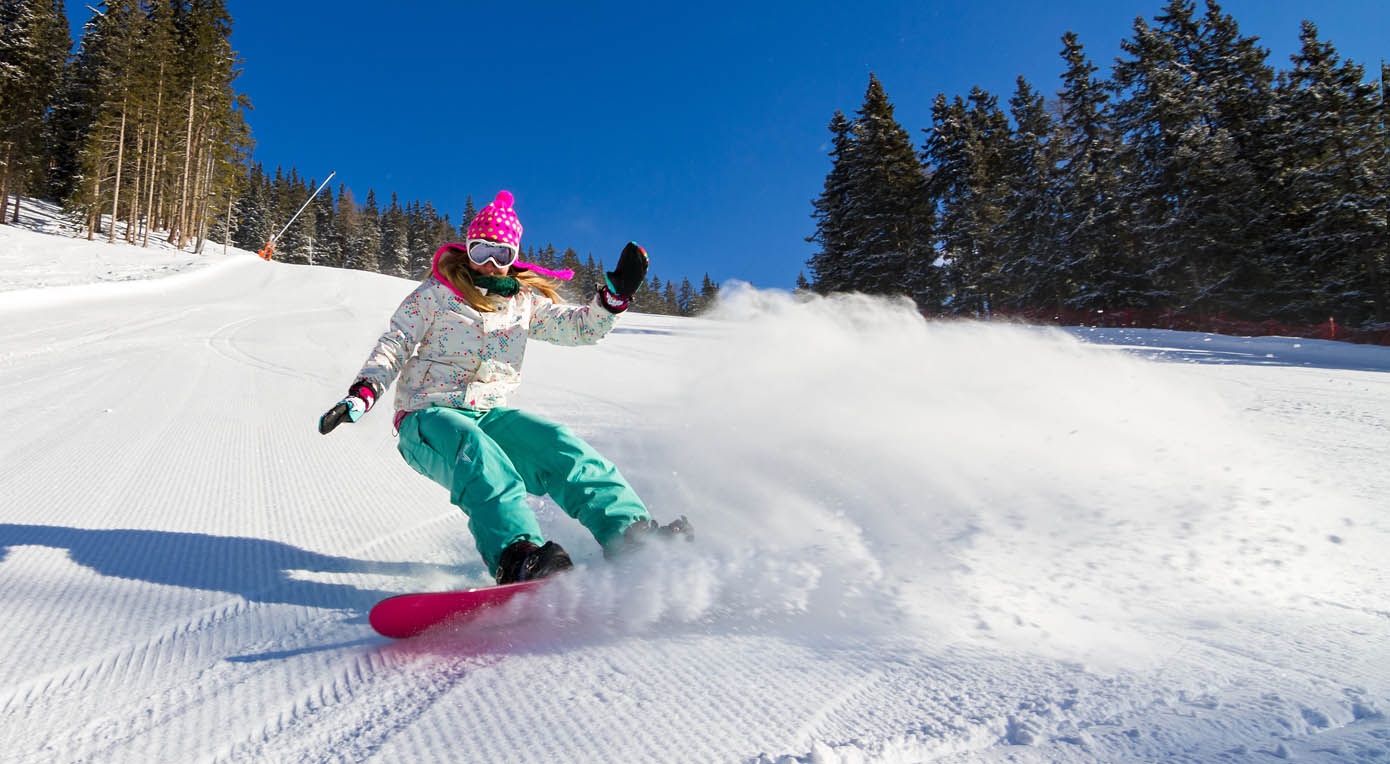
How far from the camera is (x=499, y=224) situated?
2729mm

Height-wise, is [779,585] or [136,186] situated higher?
[136,186]

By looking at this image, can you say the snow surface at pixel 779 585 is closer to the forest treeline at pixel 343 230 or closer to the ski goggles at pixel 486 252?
the ski goggles at pixel 486 252

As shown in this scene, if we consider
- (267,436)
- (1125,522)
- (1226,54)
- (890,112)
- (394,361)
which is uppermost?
(1226,54)

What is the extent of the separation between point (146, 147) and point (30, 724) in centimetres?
4725

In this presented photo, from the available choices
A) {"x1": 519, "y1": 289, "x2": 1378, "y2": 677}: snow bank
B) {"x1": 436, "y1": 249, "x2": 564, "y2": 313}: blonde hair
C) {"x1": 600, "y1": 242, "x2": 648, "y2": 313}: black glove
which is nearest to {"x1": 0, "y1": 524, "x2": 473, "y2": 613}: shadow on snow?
{"x1": 519, "y1": 289, "x2": 1378, "y2": 677}: snow bank

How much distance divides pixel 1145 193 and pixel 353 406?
29.8 metres

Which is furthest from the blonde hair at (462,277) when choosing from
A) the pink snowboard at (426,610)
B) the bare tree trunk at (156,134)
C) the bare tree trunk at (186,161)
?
the bare tree trunk at (186,161)

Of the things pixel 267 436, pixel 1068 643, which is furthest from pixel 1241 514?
pixel 267 436

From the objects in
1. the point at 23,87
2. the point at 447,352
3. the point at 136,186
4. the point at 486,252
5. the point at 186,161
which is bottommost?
the point at 447,352

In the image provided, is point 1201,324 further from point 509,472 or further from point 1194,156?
point 509,472

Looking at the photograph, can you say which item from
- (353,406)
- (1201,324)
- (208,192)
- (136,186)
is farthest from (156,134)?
(1201,324)

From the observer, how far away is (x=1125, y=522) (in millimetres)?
2205

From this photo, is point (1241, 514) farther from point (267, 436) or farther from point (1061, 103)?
point (1061, 103)

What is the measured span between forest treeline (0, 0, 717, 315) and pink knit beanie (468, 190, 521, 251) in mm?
33798
